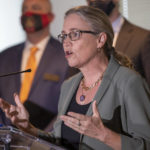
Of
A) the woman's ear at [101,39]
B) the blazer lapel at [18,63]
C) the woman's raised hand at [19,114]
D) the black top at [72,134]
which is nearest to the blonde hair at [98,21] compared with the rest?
the woman's ear at [101,39]

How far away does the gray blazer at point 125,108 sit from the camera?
1.25 meters

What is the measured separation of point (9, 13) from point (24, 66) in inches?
18.6

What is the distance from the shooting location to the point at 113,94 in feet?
4.36

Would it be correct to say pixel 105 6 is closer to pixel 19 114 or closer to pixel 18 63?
pixel 18 63

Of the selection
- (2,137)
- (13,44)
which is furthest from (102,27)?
(13,44)

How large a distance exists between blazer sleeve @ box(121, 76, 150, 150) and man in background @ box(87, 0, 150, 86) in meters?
0.78

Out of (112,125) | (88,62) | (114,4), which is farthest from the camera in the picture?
(114,4)

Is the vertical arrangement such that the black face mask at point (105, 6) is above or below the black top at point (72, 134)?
above

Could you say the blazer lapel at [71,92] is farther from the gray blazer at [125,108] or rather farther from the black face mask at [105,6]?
the black face mask at [105,6]

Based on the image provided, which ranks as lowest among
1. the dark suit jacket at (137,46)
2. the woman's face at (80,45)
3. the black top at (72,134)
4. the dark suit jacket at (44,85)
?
the dark suit jacket at (44,85)

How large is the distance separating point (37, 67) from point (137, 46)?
0.81 meters

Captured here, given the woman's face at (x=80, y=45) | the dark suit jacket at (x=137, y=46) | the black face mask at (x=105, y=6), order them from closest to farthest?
the woman's face at (x=80, y=45)
the dark suit jacket at (x=137, y=46)
the black face mask at (x=105, y=6)

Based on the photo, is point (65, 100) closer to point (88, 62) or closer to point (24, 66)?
point (88, 62)

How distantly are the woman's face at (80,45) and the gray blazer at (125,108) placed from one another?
13cm
